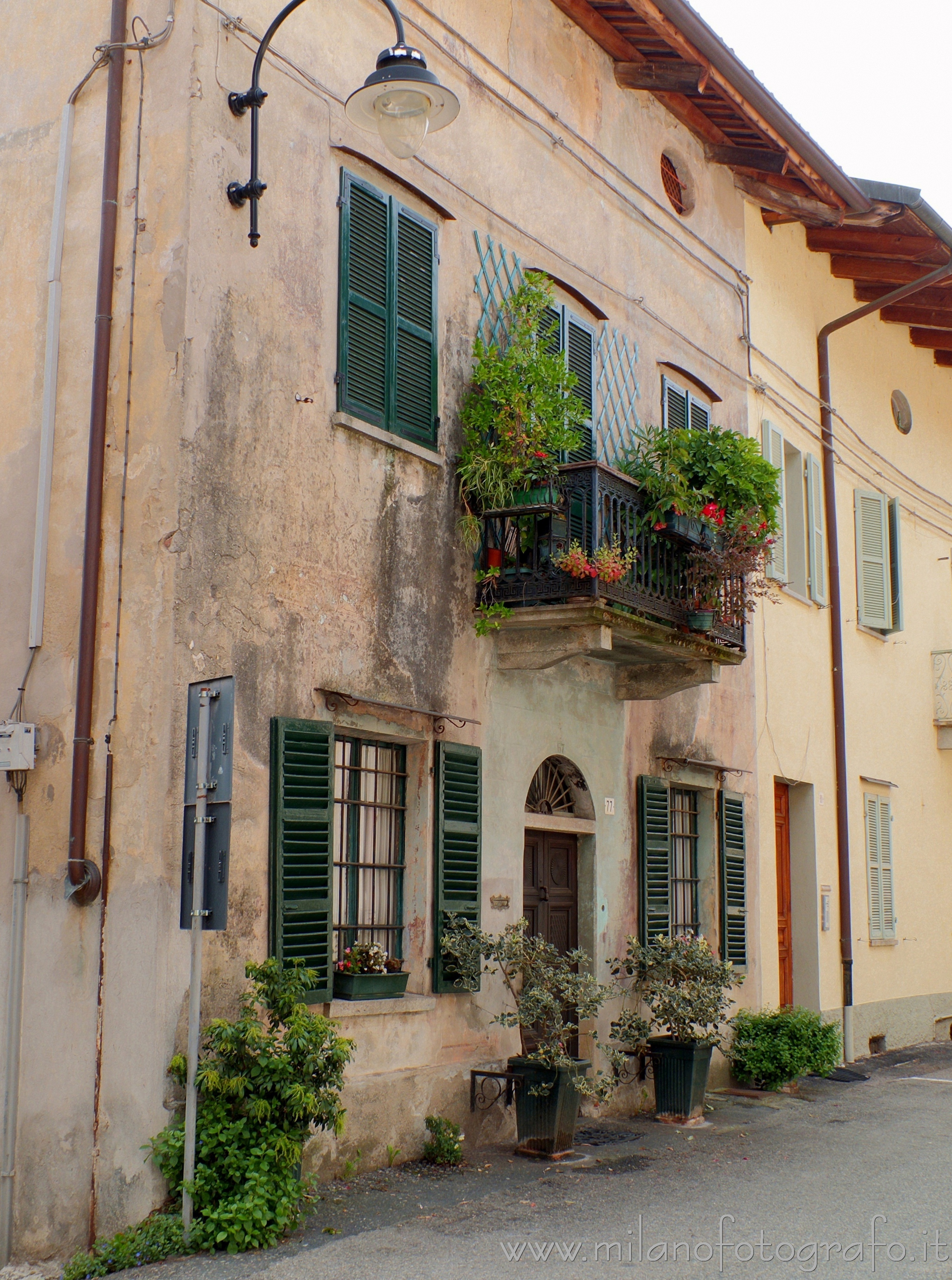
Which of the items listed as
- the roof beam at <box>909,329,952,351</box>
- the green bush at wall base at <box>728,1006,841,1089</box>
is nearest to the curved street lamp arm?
the green bush at wall base at <box>728,1006,841,1089</box>

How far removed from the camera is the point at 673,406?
12836mm

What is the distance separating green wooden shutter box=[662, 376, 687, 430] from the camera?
12.6 meters

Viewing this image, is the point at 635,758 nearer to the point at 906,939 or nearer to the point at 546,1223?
the point at 546,1223

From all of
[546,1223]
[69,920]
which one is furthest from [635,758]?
[69,920]

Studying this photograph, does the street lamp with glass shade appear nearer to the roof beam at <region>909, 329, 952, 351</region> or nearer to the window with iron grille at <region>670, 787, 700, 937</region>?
the window with iron grille at <region>670, 787, 700, 937</region>

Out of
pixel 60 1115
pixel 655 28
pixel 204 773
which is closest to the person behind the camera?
pixel 204 773

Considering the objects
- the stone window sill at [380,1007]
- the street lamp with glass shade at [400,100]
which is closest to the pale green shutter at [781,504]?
the stone window sill at [380,1007]

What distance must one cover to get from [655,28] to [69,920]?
8778 millimetres

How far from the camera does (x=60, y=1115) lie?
23.8 feet

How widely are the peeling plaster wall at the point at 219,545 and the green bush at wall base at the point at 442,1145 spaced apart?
99mm

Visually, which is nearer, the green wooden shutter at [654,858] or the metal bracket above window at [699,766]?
the green wooden shutter at [654,858]

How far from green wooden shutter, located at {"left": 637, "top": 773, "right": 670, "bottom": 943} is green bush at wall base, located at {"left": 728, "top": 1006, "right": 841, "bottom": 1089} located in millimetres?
1498

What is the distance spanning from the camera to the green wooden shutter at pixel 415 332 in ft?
30.6

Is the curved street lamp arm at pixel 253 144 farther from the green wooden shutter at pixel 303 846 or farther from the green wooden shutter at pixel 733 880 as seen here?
the green wooden shutter at pixel 733 880
